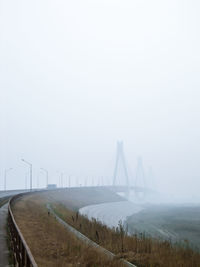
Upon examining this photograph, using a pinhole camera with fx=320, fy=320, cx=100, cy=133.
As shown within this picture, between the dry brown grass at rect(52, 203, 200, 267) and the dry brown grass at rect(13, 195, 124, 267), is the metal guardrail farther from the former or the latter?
the dry brown grass at rect(52, 203, 200, 267)

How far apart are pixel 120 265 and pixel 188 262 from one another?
317 cm

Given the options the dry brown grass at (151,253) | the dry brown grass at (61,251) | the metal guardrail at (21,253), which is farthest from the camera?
the dry brown grass at (151,253)

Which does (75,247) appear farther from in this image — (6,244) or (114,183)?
(114,183)

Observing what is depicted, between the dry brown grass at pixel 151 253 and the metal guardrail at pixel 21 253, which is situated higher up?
the metal guardrail at pixel 21 253

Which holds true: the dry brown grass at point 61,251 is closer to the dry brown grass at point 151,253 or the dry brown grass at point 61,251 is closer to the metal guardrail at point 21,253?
the metal guardrail at point 21,253

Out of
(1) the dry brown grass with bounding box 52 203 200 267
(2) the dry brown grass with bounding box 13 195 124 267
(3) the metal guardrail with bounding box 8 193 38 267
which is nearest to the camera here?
(3) the metal guardrail with bounding box 8 193 38 267

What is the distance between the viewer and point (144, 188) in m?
185

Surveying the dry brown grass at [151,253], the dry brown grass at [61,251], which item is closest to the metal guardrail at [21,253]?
the dry brown grass at [61,251]

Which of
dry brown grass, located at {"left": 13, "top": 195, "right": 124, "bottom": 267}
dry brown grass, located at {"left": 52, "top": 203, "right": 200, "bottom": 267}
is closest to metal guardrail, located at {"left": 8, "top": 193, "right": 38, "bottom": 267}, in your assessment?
dry brown grass, located at {"left": 13, "top": 195, "right": 124, "bottom": 267}

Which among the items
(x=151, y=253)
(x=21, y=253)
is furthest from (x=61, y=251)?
(x=21, y=253)

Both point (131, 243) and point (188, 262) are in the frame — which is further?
point (131, 243)

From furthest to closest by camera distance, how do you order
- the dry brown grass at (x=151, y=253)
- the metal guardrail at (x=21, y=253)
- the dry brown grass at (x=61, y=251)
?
the dry brown grass at (x=151, y=253) < the dry brown grass at (x=61, y=251) < the metal guardrail at (x=21, y=253)

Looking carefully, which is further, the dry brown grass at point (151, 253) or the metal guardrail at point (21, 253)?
the dry brown grass at point (151, 253)

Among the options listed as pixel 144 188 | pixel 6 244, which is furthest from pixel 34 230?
pixel 144 188
